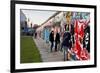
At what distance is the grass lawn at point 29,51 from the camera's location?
200 centimetres

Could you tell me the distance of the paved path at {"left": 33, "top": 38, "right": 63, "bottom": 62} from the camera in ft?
6.80

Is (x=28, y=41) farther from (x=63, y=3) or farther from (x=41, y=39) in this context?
(x=63, y=3)

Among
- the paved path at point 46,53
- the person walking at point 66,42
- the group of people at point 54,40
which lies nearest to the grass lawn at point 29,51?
the paved path at point 46,53

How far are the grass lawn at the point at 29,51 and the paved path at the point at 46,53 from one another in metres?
0.04

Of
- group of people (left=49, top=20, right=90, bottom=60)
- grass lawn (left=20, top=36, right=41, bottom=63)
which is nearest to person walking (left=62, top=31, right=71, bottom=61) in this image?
group of people (left=49, top=20, right=90, bottom=60)

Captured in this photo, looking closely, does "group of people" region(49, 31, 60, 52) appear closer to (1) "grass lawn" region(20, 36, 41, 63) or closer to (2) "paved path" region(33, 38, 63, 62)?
(2) "paved path" region(33, 38, 63, 62)

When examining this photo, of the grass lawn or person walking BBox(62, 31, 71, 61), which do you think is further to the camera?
person walking BBox(62, 31, 71, 61)

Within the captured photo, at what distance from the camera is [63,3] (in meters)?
2.14

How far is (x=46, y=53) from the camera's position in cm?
210

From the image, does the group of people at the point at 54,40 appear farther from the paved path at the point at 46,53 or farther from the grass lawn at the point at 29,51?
the grass lawn at the point at 29,51

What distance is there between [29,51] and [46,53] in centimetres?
19

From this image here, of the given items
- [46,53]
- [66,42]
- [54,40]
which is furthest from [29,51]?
[66,42]

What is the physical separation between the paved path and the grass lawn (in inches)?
1.7

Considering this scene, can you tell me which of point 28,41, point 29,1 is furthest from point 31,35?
point 29,1
